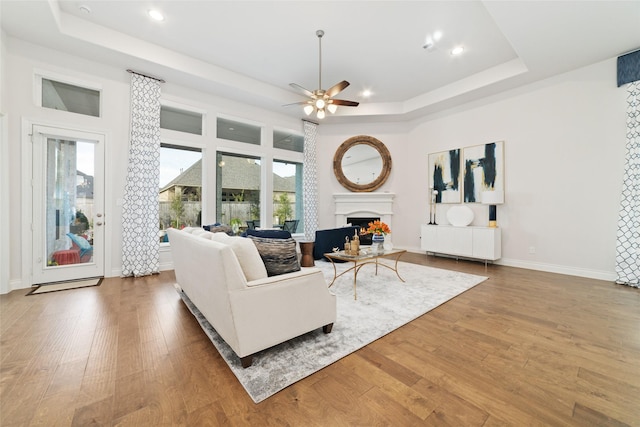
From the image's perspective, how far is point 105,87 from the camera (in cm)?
415

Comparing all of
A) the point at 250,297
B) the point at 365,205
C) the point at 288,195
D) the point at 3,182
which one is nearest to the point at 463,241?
the point at 365,205

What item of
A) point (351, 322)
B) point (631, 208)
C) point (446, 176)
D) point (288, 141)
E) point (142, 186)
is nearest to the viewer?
point (351, 322)

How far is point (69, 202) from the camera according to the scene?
3953mm

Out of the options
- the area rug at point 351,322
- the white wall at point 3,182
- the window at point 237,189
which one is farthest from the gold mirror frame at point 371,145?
the white wall at point 3,182

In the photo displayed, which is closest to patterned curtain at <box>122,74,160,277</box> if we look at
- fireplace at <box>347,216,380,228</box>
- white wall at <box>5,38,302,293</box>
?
white wall at <box>5,38,302,293</box>

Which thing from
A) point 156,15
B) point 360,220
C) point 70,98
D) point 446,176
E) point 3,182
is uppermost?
point 156,15

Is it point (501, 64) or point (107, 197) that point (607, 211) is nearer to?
point (501, 64)

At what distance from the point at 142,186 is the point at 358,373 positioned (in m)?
4.47

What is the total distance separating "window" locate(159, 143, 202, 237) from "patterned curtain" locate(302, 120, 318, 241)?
2547 mm

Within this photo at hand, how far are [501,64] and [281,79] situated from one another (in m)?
4.15

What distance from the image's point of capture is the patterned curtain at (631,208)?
363cm

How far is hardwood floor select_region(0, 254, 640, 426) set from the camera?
1.40 m

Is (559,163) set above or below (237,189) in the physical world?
above

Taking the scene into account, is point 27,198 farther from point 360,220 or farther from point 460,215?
point 460,215
